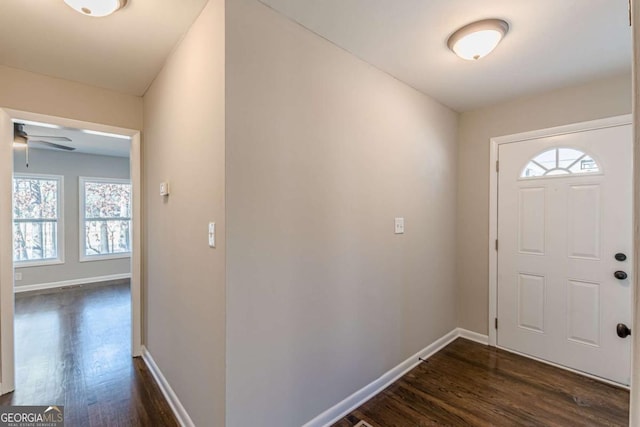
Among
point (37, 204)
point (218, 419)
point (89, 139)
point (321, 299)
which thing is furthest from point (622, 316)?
point (37, 204)

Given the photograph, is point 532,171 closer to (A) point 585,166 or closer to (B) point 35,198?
(A) point 585,166

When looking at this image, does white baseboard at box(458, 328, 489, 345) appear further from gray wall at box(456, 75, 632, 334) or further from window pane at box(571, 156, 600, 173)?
window pane at box(571, 156, 600, 173)

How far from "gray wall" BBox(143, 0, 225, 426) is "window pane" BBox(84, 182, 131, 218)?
4220 millimetres

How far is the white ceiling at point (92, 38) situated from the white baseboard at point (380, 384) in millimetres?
2597

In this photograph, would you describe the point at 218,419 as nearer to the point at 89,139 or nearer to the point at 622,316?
the point at 622,316

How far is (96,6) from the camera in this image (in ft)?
4.99

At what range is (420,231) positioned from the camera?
2693 mm

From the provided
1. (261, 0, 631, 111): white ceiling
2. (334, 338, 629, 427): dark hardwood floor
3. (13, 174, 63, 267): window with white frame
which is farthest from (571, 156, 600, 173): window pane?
(13, 174, 63, 267): window with white frame

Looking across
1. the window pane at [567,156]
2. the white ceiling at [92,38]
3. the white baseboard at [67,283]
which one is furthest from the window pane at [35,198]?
the window pane at [567,156]

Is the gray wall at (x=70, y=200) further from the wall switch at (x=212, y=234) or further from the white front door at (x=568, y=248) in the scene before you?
the white front door at (x=568, y=248)

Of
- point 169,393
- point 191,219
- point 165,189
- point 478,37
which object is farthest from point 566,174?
point 169,393

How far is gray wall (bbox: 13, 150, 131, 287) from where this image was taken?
4.92 meters

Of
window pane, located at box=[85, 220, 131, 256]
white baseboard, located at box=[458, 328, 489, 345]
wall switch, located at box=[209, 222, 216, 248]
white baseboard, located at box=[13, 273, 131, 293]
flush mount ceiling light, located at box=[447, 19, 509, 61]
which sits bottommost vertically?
white baseboard, located at box=[458, 328, 489, 345]

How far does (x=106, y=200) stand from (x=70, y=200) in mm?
591
